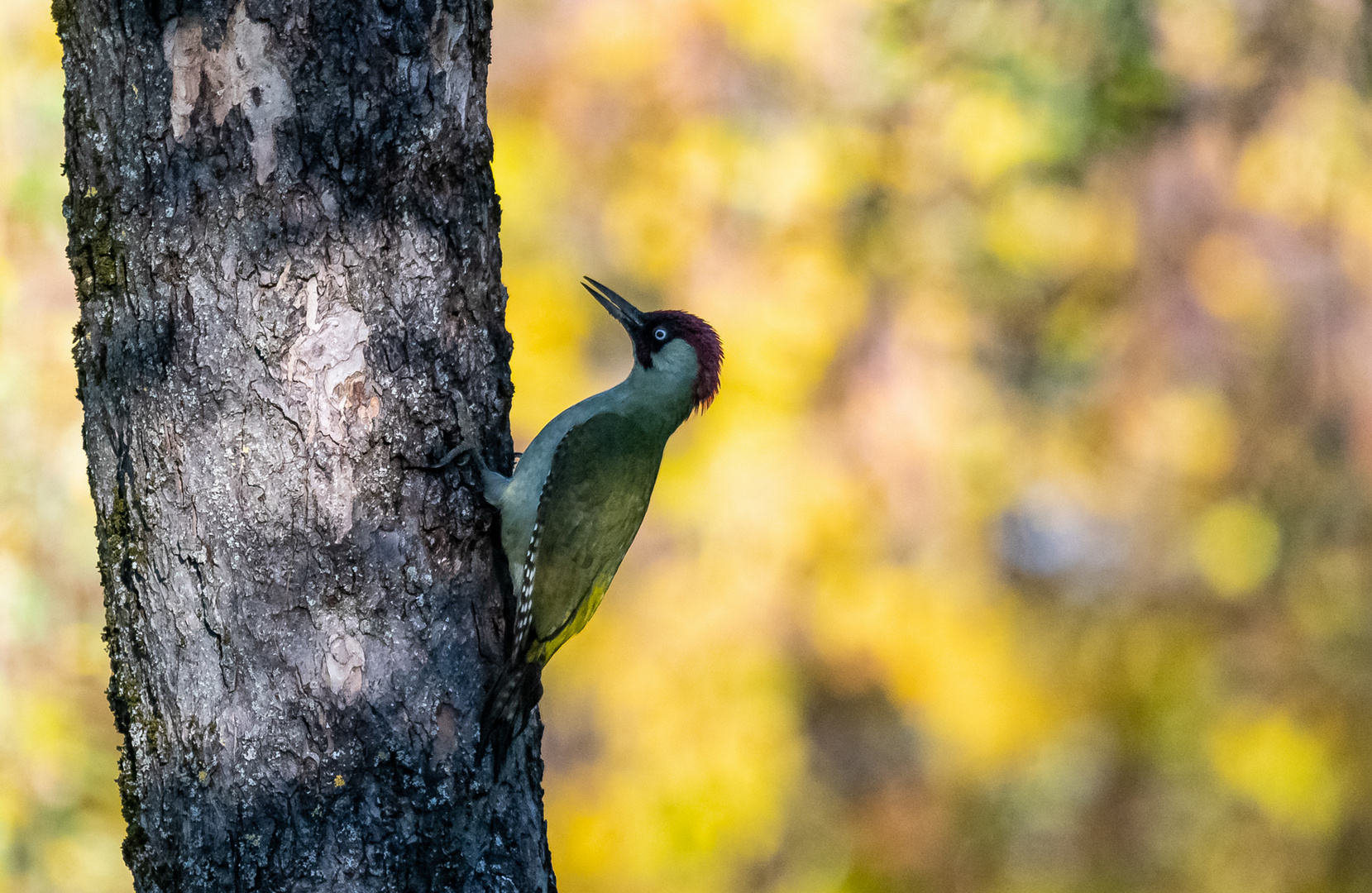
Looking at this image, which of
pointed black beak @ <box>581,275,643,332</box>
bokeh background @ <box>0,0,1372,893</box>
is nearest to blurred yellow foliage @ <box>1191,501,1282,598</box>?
bokeh background @ <box>0,0,1372,893</box>

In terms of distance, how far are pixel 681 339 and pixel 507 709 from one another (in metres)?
1.44

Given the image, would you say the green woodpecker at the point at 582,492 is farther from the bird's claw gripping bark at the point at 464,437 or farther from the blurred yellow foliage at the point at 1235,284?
the blurred yellow foliage at the point at 1235,284

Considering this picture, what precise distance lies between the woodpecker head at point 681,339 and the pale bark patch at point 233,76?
1454 mm

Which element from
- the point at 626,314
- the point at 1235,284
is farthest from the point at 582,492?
the point at 1235,284

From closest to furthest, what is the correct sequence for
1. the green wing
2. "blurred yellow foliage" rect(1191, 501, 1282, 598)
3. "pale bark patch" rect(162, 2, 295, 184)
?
"pale bark patch" rect(162, 2, 295, 184), the green wing, "blurred yellow foliage" rect(1191, 501, 1282, 598)

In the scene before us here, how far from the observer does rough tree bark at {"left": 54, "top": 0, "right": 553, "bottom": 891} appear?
6.02 ft

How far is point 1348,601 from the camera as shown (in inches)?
234

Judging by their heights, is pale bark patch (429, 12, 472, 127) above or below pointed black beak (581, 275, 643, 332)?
below

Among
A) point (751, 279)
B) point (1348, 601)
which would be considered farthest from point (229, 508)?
point (1348, 601)

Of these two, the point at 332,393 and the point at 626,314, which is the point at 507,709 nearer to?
the point at 332,393

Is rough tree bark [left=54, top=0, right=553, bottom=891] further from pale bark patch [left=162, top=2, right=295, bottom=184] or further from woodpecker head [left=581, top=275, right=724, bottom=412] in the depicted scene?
woodpecker head [left=581, top=275, right=724, bottom=412]

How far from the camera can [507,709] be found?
215cm

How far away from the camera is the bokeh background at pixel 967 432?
5.58 meters

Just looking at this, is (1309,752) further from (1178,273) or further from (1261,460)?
(1178,273)
